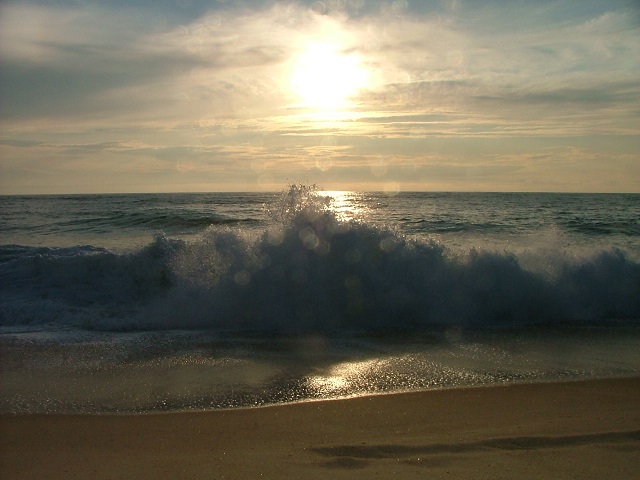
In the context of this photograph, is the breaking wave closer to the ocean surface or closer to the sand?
the ocean surface

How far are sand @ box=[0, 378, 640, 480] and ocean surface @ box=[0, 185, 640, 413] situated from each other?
1.24 ft

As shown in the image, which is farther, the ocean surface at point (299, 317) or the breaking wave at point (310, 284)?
the breaking wave at point (310, 284)

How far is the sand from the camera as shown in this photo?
3559 millimetres

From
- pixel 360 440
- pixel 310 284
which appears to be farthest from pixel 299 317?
pixel 360 440

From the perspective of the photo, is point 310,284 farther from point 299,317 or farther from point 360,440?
point 360,440

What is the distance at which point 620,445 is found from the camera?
3996 mm

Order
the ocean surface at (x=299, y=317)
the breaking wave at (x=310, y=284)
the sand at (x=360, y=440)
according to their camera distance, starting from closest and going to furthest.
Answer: the sand at (x=360, y=440) → the ocean surface at (x=299, y=317) → the breaking wave at (x=310, y=284)

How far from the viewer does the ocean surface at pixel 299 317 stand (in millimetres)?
5480

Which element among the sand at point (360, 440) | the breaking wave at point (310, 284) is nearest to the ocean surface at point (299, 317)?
the breaking wave at point (310, 284)

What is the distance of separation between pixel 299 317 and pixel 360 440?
4535 millimetres

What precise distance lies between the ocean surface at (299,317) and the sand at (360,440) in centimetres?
38

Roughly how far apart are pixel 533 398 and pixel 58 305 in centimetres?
728

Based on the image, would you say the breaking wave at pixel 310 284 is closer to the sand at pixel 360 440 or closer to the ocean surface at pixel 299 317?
the ocean surface at pixel 299 317

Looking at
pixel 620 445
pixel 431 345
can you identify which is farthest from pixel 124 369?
pixel 620 445
